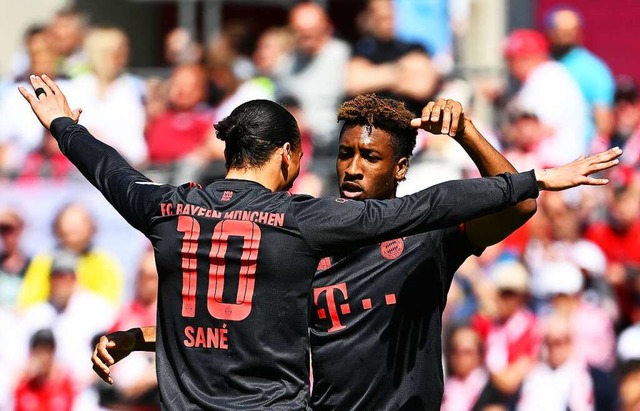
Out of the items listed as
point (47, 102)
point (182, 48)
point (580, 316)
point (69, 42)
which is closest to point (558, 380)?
point (580, 316)

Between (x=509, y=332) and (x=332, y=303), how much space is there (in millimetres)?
3756

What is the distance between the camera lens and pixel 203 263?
423 centimetres

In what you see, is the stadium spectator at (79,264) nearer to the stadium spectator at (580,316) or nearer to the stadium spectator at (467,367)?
the stadium spectator at (467,367)

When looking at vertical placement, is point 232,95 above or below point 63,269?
above

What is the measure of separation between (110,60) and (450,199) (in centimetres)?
683

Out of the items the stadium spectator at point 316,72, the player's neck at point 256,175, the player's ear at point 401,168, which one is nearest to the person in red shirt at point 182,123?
the stadium spectator at point 316,72

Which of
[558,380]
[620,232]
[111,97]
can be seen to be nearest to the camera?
[558,380]

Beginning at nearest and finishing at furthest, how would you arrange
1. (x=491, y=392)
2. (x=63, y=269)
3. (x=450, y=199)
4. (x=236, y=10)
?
(x=450, y=199) → (x=491, y=392) → (x=63, y=269) → (x=236, y=10)

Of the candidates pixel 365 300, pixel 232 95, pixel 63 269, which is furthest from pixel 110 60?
pixel 365 300

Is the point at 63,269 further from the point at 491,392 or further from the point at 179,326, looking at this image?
the point at 179,326

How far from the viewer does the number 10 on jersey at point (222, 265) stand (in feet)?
13.7

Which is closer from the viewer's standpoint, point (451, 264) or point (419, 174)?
point (451, 264)

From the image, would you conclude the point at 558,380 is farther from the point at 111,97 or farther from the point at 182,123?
the point at 111,97

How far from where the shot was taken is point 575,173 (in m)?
4.25
